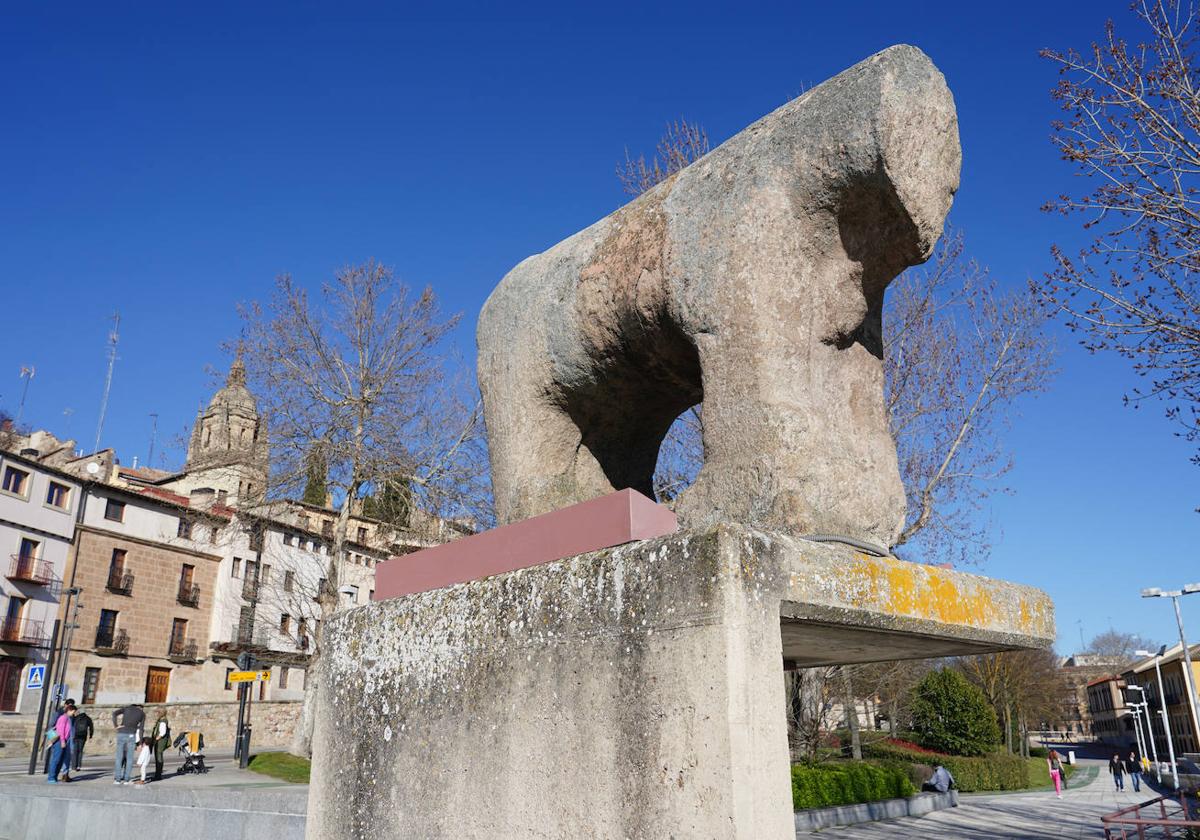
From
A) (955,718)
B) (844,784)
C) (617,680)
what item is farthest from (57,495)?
(617,680)

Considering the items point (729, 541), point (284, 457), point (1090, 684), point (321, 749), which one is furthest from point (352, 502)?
point (1090, 684)

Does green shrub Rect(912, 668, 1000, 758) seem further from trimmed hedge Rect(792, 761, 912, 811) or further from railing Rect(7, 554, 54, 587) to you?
railing Rect(7, 554, 54, 587)

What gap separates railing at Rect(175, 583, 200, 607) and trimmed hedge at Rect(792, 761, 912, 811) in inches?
1234

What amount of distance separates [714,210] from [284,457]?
19.5 metres

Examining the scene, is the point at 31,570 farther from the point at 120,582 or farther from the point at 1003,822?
the point at 1003,822

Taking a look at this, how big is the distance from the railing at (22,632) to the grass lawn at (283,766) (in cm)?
1560

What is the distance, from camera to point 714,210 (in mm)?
2996

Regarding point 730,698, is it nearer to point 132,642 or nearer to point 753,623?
point 753,623

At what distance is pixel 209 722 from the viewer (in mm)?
32719

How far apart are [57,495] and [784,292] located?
37971 millimetres

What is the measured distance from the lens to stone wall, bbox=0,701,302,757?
93.2ft

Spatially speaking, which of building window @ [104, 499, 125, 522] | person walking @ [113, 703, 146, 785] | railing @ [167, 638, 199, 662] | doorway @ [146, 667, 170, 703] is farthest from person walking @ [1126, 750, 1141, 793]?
building window @ [104, 499, 125, 522]

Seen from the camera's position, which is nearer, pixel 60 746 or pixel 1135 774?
pixel 60 746

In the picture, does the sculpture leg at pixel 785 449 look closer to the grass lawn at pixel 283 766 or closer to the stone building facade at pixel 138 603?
the grass lawn at pixel 283 766
